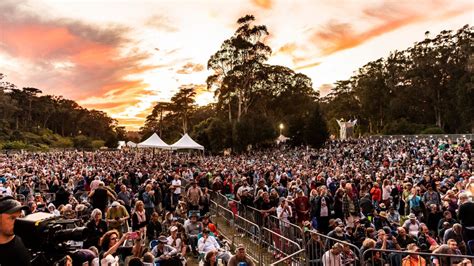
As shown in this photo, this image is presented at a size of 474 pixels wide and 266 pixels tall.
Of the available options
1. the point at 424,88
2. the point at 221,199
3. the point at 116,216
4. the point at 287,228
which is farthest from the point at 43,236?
the point at 424,88

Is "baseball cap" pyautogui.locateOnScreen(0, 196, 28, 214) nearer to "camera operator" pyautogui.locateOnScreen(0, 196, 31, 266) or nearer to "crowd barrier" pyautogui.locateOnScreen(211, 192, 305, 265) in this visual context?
"camera operator" pyautogui.locateOnScreen(0, 196, 31, 266)

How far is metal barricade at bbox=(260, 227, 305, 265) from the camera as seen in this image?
8.55 metres

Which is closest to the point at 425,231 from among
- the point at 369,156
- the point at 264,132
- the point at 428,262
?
the point at 428,262

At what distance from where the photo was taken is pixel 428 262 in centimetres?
679

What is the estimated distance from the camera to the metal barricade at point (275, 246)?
8.55m

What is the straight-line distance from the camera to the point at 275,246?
364 inches

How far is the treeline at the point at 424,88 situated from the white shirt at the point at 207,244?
50.6 metres

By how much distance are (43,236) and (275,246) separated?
663 centimetres

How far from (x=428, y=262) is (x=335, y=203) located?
14.5 feet

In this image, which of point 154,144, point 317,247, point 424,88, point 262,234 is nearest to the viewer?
point 317,247

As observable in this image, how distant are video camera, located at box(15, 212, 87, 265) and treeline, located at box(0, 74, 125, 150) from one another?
6779cm

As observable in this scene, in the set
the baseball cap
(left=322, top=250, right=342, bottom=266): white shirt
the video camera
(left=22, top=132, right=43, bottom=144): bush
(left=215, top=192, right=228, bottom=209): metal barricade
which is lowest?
(left=322, top=250, right=342, bottom=266): white shirt

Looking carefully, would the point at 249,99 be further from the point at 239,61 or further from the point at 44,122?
the point at 44,122

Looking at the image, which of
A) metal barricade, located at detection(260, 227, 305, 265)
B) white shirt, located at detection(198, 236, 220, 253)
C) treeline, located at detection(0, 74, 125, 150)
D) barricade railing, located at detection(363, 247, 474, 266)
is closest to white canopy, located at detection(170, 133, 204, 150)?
metal barricade, located at detection(260, 227, 305, 265)
